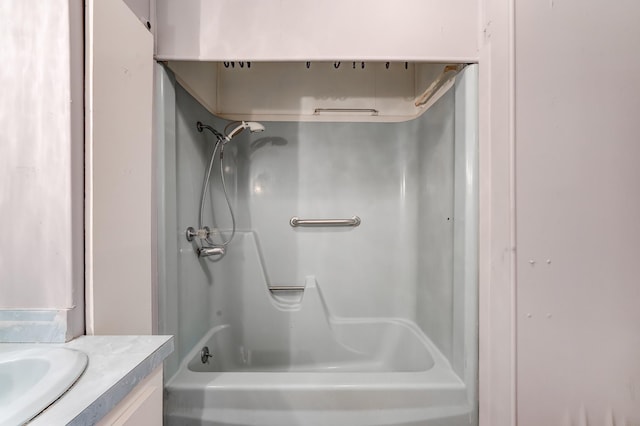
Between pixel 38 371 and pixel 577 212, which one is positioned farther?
pixel 577 212

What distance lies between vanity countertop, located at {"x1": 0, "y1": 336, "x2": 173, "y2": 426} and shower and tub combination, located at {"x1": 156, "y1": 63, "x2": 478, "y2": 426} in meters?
0.46

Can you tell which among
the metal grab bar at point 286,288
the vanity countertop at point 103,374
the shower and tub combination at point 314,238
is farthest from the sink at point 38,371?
the metal grab bar at point 286,288

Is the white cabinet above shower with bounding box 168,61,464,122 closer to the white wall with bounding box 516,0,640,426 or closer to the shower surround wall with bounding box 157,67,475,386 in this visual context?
the shower surround wall with bounding box 157,67,475,386

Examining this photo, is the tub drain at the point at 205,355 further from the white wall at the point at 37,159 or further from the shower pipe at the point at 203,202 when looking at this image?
the white wall at the point at 37,159

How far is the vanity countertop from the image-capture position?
0.43 meters

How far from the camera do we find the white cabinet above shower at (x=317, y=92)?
182 centimetres

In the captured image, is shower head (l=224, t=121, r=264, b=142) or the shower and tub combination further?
shower head (l=224, t=121, r=264, b=142)

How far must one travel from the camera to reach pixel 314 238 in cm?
185

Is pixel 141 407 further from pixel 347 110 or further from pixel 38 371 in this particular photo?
pixel 347 110

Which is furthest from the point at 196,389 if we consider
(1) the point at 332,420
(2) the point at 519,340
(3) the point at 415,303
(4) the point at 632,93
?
(4) the point at 632,93

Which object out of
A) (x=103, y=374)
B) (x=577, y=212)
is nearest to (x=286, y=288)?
(x=103, y=374)

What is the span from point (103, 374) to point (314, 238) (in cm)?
137

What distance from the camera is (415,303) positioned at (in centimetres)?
172

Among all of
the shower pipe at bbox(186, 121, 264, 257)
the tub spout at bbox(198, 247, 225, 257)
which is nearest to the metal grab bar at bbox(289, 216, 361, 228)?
the shower pipe at bbox(186, 121, 264, 257)
